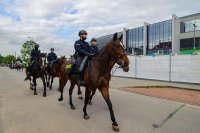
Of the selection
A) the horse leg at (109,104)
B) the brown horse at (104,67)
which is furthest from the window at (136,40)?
the horse leg at (109,104)

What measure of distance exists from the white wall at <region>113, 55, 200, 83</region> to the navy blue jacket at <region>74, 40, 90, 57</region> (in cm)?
1180

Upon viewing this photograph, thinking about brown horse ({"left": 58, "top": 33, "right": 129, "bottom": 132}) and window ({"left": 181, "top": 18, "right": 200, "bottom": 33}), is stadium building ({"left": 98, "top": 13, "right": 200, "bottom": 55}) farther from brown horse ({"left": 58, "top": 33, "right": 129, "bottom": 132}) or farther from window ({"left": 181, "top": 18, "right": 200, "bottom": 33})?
brown horse ({"left": 58, "top": 33, "right": 129, "bottom": 132})

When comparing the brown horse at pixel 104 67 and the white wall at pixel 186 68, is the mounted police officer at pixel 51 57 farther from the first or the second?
the white wall at pixel 186 68

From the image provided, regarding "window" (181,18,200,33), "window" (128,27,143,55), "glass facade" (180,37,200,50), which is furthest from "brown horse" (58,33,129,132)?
"window" (128,27,143,55)

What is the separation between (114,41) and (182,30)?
172ft

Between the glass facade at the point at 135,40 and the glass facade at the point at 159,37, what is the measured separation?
2.77 m

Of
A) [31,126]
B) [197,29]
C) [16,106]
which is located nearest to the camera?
[31,126]

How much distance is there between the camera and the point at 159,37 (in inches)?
2267

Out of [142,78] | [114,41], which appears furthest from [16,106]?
[142,78]

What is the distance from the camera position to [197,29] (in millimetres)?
50812

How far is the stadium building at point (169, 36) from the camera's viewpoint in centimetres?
5130

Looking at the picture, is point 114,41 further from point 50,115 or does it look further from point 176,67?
point 176,67

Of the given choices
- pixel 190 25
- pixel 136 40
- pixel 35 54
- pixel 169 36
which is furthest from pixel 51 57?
pixel 136 40

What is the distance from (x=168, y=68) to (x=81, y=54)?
13.4m
